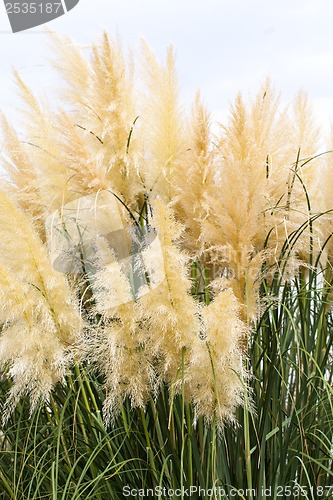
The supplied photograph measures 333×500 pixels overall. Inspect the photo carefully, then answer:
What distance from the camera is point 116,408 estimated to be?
167 centimetres

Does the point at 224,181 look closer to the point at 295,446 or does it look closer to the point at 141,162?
the point at 141,162

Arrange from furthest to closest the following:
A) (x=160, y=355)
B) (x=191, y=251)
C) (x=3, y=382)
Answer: (x=3, y=382) < (x=191, y=251) < (x=160, y=355)

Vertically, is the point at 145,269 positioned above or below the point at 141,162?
below

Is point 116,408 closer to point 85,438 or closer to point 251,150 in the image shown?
point 85,438

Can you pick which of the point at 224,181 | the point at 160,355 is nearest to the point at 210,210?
the point at 224,181

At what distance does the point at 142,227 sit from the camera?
1924 millimetres

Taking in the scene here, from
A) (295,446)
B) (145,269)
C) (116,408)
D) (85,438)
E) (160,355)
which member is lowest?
(295,446)

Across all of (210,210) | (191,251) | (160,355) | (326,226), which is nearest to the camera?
(160,355)

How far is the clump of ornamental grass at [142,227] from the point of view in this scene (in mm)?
1521

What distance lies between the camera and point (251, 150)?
1695mm

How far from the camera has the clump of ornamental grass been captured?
1.52m

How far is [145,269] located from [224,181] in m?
0.28

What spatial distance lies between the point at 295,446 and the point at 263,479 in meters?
0.18

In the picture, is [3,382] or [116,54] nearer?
[116,54]
